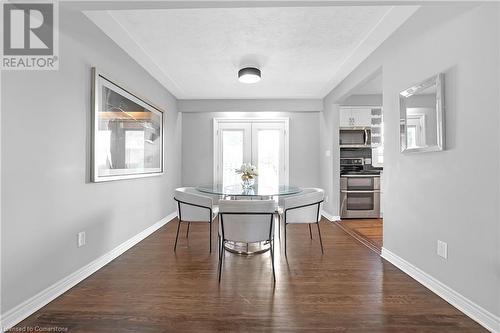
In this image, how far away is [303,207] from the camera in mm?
3053

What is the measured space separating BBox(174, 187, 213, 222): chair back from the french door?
92.9 inches

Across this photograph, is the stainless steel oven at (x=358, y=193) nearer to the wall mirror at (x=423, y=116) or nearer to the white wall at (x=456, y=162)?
the white wall at (x=456, y=162)

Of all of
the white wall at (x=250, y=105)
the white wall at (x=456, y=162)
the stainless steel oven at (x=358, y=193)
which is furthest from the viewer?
the white wall at (x=250, y=105)

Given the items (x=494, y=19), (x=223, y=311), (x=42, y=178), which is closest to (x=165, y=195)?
(x=42, y=178)

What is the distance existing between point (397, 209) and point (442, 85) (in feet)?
4.30

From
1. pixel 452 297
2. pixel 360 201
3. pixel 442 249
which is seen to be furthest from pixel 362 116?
pixel 452 297

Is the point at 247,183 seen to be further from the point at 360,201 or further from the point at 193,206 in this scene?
the point at 360,201

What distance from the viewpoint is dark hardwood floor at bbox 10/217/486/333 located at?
66.8 inches

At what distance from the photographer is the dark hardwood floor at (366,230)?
11.1 feet

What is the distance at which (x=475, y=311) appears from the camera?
1739mm

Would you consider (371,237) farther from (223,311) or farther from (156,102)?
(156,102)

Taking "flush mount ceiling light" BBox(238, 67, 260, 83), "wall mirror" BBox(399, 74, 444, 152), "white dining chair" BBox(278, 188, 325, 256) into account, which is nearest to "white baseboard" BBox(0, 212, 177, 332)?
"white dining chair" BBox(278, 188, 325, 256)

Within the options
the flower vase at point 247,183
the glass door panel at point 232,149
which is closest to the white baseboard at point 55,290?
the flower vase at point 247,183

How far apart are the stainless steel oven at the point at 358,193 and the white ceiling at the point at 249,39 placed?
1.95 m
